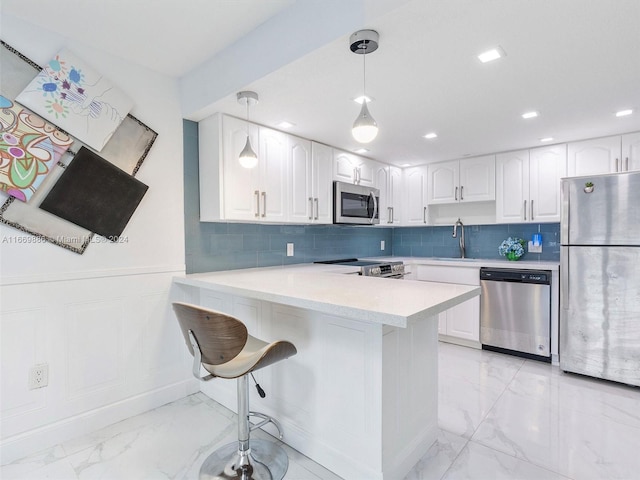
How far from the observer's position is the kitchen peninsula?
4.98ft

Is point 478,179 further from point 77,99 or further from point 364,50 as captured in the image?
point 77,99

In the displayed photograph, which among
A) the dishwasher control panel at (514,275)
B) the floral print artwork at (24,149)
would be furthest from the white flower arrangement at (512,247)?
the floral print artwork at (24,149)

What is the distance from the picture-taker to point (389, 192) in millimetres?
4207

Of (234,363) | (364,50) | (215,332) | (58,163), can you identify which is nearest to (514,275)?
(364,50)

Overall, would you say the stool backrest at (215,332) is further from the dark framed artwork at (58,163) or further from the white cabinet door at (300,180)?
the white cabinet door at (300,180)

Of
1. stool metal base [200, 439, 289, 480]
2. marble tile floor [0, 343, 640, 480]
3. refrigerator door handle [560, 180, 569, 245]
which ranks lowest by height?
marble tile floor [0, 343, 640, 480]

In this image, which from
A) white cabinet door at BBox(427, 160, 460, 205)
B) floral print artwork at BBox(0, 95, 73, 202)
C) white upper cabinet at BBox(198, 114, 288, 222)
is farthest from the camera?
white cabinet door at BBox(427, 160, 460, 205)

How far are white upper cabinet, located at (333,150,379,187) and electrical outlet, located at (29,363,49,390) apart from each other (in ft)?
8.65

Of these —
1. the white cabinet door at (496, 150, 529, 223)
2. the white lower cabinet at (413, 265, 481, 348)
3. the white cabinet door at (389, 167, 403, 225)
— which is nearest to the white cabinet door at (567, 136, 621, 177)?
the white cabinet door at (496, 150, 529, 223)

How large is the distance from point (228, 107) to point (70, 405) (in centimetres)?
212

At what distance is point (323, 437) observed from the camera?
1756 mm

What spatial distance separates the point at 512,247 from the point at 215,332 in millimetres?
3496

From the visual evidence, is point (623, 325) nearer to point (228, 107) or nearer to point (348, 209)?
point (348, 209)

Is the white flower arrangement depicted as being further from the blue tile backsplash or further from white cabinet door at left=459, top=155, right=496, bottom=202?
white cabinet door at left=459, top=155, right=496, bottom=202
